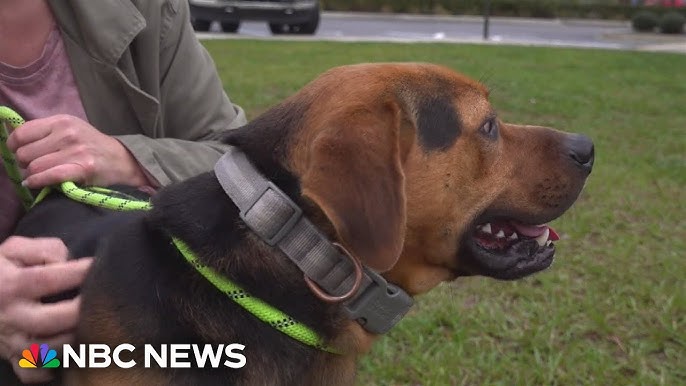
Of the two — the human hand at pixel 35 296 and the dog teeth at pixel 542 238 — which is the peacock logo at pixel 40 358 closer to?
the human hand at pixel 35 296

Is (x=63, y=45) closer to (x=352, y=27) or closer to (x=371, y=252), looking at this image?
(x=371, y=252)

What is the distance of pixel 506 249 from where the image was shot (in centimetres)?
257

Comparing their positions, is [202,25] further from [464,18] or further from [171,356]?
[171,356]

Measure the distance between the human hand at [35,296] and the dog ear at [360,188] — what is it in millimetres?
776

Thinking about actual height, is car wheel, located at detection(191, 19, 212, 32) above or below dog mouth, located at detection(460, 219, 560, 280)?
below

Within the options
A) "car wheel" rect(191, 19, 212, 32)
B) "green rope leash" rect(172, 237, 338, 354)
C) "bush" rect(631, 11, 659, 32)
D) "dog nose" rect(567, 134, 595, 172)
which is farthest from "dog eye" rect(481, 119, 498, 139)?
"bush" rect(631, 11, 659, 32)

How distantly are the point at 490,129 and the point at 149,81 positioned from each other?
137 centimetres

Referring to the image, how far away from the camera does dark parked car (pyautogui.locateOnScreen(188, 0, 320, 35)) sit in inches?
766

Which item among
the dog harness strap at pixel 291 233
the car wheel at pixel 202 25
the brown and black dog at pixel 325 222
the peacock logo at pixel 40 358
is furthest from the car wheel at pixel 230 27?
the dog harness strap at pixel 291 233

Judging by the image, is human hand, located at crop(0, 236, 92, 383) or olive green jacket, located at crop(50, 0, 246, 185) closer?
human hand, located at crop(0, 236, 92, 383)

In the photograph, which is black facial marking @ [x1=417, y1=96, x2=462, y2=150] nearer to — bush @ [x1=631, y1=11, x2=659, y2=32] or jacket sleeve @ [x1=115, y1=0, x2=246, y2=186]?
jacket sleeve @ [x1=115, y1=0, x2=246, y2=186]

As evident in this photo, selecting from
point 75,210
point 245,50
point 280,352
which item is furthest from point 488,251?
point 245,50

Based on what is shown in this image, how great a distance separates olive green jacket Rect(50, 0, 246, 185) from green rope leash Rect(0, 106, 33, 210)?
13.3 inches

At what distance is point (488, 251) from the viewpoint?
98.2 inches
